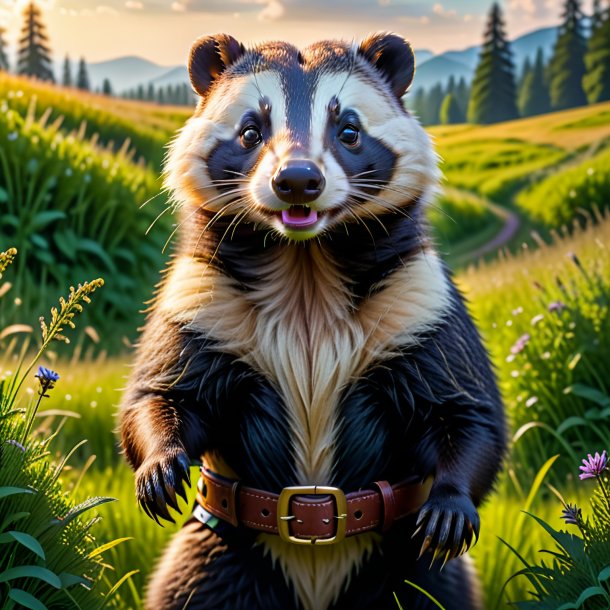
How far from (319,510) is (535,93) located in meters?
5.73

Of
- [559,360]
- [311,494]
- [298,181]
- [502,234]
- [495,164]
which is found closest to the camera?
[298,181]

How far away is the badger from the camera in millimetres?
2695

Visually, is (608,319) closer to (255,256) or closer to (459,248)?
(255,256)

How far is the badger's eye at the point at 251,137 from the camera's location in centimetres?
275

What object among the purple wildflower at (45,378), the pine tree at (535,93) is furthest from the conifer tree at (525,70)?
the purple wildflower at (45,378)

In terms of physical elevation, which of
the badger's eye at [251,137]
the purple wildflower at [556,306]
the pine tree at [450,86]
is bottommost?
the purple wildflower at [556,306]

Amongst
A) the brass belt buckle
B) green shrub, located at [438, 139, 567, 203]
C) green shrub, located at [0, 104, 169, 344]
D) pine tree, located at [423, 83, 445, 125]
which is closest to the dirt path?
green shrub, located at [438, 139, 567, 203]

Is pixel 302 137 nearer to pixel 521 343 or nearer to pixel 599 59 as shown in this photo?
pixel 521 343

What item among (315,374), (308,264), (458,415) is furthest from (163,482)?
(458,415)

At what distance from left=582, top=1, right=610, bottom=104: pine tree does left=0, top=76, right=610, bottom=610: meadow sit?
171 millimetres

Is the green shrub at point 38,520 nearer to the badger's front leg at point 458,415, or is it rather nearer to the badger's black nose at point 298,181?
the badger's black nose at point 298,181

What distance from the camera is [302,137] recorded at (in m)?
2.62

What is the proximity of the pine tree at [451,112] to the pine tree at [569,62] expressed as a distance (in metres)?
0.73

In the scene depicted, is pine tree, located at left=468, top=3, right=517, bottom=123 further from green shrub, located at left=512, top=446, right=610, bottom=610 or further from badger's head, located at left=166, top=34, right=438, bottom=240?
green shrub, located at left=512, top=446, right=610, bottom=610
